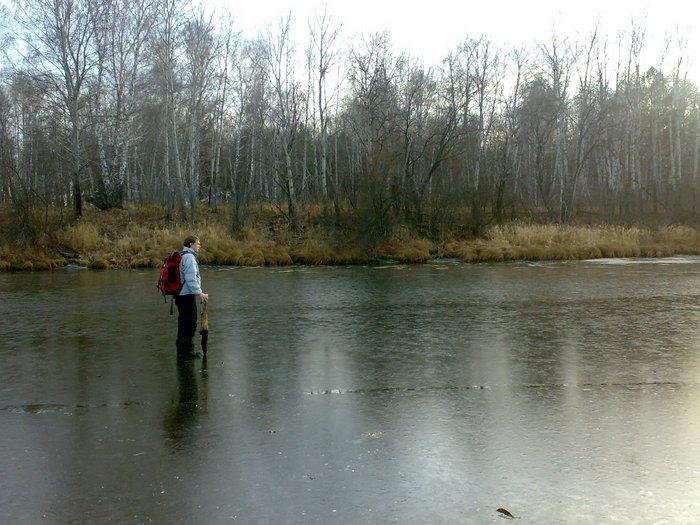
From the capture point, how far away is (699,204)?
35.8 m

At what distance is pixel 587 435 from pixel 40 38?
1267 inches

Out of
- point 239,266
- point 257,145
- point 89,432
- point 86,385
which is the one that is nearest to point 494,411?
point 89,432

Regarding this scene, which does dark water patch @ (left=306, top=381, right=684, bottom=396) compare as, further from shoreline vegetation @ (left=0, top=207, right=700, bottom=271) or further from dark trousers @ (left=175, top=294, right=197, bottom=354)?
shoreline vegetation @ (left=0, top=207, right=700, bottom=271)

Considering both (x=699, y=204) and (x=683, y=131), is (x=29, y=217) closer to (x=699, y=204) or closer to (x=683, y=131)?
(x=699, y=204)

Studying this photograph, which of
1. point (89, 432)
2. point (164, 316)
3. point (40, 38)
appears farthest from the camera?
point (40, 38)

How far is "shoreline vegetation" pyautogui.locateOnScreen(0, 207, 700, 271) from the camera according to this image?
86.3 ft

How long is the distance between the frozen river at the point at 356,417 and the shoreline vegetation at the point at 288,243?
13936mm

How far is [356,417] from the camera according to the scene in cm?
614

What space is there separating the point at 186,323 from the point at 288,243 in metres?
20.9

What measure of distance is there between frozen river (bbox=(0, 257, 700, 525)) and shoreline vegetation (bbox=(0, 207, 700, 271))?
13.9 m

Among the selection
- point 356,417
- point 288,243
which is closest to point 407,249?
point 288,243

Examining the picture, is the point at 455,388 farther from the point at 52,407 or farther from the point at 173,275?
the point at 52,407

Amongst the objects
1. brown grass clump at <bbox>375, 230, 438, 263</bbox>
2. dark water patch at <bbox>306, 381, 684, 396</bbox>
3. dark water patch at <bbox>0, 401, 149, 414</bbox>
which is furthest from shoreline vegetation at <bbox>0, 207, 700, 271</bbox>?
dark water patch at <bbox>306, 381, 684, 396</bbox>

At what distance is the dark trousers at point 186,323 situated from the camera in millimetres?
8805
